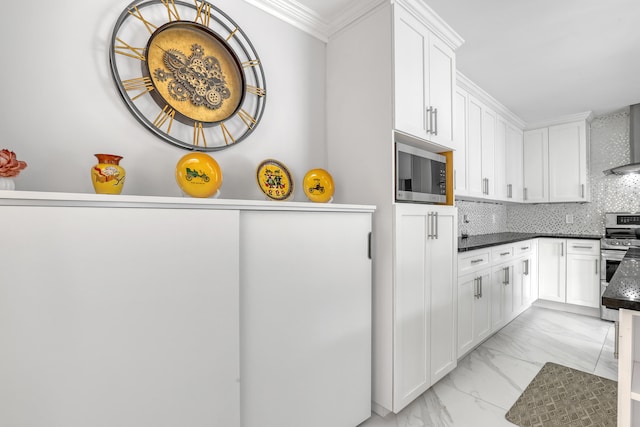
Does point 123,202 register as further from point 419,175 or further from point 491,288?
point 491,288

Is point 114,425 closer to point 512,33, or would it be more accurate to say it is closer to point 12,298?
point 12,298

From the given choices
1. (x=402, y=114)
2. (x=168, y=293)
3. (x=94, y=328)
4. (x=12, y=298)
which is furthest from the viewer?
(x=402, y=114)

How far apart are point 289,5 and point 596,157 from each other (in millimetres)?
4462

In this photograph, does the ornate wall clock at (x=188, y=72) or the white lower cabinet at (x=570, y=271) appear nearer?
the ornate wall clock at (x=188, y=72)

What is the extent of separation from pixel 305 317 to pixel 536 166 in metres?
4.27

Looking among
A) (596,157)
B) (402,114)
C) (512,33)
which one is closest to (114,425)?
(402,114)

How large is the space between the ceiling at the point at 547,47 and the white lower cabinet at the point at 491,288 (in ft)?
5.34

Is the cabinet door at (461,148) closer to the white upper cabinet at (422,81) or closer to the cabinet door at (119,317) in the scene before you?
the white upper cabinet at (422,81)

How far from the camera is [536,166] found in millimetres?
4156

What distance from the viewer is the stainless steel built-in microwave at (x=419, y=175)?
1.79 metres

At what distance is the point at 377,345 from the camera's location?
181 centimetres

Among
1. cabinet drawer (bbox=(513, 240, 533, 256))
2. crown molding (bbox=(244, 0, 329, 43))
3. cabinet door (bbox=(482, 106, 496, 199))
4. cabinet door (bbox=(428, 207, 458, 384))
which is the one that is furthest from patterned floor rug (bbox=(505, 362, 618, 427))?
crown molding (bbox=(244, 0, 329, 43))

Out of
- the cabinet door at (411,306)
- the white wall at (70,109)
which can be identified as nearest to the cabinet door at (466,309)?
the cabinet door at (411,306)

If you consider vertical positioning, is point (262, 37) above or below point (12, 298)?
above
